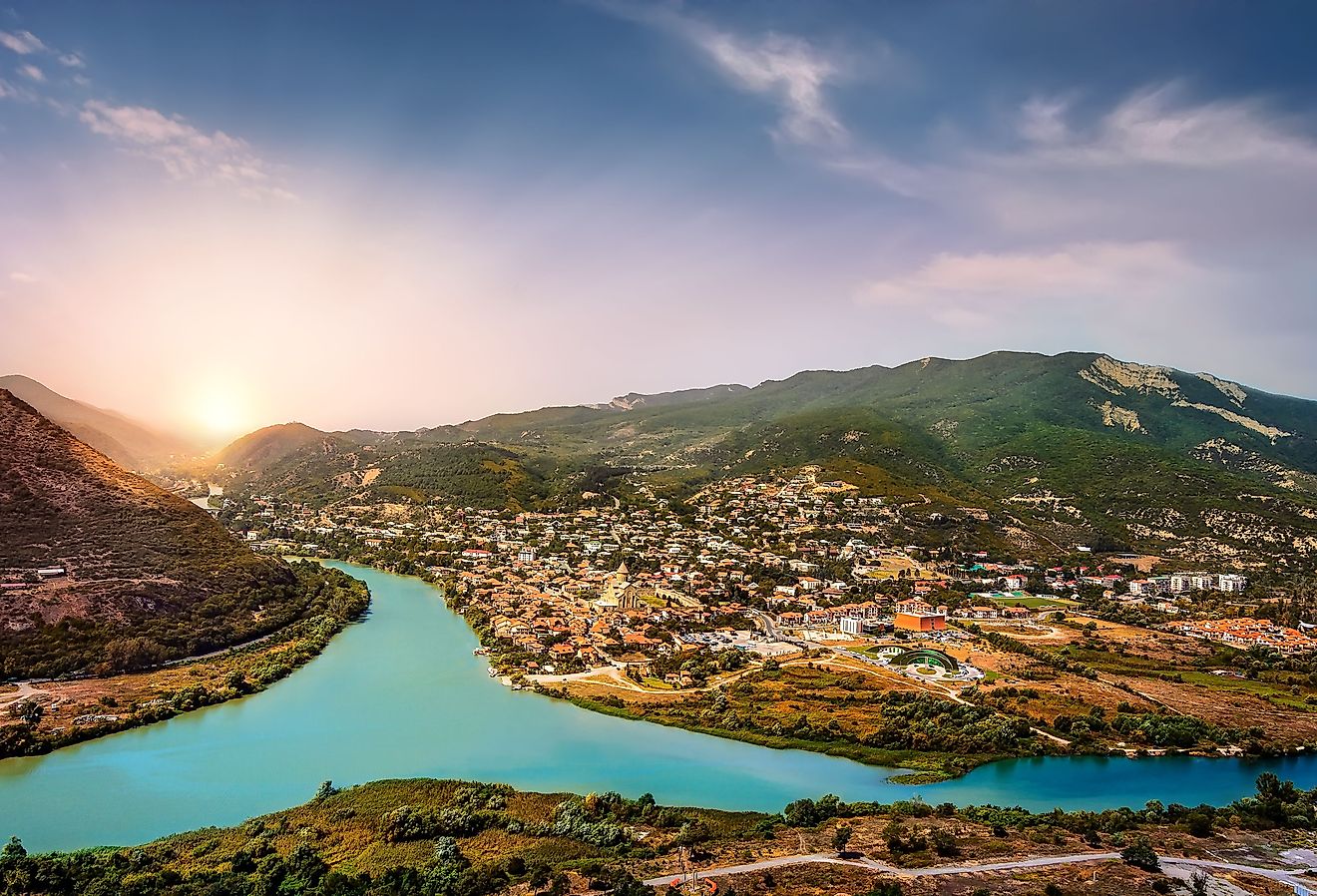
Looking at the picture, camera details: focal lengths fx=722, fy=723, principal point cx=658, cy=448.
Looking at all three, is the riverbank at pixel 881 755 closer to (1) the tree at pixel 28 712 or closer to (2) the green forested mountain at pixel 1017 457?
(1) the tree at pixel 28 712

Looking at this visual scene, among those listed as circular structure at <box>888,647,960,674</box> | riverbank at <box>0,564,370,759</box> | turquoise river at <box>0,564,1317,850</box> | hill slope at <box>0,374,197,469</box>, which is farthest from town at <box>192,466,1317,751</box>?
hill slope at <box>0,374,197,469</box>

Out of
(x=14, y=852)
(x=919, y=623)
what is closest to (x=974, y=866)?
(x=14, y=852)

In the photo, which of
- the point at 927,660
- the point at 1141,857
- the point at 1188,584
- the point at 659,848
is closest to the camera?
the point at 1141,857

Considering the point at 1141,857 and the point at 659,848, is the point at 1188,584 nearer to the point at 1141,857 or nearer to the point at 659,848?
the point at 1141,857

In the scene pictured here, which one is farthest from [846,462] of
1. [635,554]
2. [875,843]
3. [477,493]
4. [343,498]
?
[875,843]

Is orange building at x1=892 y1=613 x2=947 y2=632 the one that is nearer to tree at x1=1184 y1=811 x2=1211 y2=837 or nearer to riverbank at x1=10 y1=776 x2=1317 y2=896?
riverbank at x1=10 y1=776 x2=1317 y2=896
